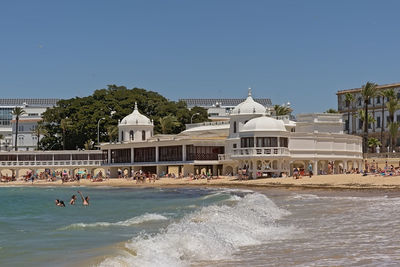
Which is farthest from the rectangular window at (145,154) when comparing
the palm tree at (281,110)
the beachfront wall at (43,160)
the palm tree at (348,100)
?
the palm tree at (348,100)

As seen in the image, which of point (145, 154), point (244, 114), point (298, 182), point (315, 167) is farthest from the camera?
point (145, 154)

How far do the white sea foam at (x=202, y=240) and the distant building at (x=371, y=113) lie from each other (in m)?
72.6

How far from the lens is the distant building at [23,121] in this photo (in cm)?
11950

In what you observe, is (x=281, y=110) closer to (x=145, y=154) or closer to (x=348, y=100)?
(x=348, y=100)

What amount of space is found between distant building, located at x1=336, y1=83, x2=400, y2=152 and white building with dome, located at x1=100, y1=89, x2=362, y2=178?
94.6ft

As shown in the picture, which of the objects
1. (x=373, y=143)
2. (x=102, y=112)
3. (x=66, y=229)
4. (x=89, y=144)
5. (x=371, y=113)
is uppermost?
(x=371, y=113)

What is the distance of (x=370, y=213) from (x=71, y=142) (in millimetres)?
69758

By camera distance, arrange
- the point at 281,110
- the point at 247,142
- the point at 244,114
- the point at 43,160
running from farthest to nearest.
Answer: the point at 281,110, the point at 43,160, the point at 244,114, the point at 247,142

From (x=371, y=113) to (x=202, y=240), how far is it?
85.6 metres

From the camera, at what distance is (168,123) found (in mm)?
91250

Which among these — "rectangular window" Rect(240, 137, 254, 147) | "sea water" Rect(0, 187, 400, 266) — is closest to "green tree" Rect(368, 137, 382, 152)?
"rectangular window" Rect(240, 137, 254, 147)

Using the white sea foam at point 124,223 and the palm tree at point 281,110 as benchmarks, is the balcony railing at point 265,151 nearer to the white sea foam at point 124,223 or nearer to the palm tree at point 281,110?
the white sea foam at point 124,223

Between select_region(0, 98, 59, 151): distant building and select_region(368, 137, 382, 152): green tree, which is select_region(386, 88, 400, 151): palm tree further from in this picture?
select_region(0, 98, 59, 151): distant building

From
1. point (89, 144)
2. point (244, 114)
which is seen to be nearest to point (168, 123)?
point (89, 144)
